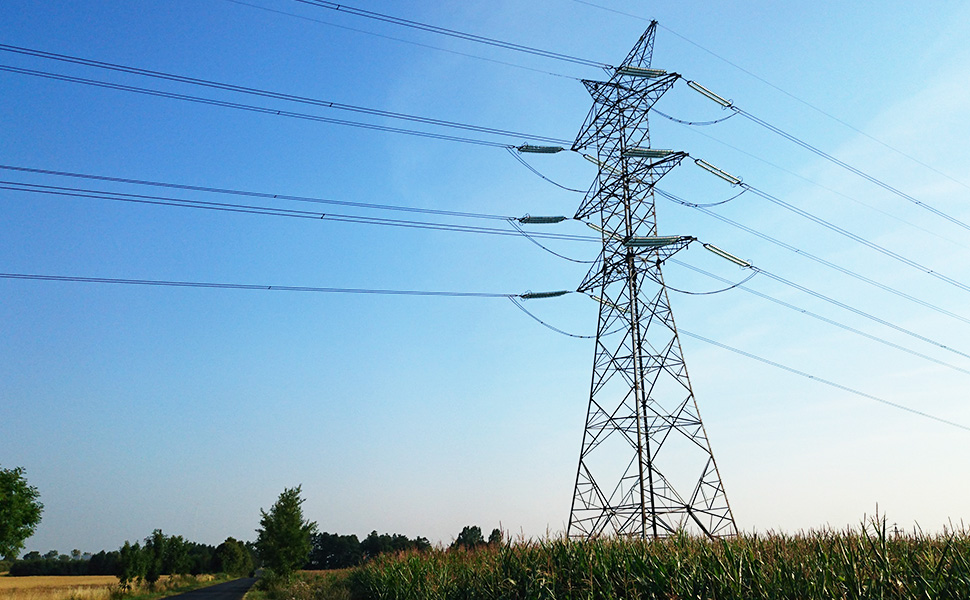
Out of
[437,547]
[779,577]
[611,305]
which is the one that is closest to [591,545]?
[779,577]

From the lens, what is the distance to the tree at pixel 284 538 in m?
41.8

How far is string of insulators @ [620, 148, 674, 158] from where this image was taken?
2200cm

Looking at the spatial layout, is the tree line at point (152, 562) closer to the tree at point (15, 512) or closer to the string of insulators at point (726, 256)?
the tree at point (15, 512)

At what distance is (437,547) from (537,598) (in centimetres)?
753

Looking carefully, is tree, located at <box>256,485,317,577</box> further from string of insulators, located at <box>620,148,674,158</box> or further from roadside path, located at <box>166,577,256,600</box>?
string of insulators, located at <box>620,148,674,158</box>

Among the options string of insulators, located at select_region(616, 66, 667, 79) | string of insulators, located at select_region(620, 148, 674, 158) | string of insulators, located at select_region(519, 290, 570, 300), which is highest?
string of insulators, located at select_region(616, 66, 667, 79)

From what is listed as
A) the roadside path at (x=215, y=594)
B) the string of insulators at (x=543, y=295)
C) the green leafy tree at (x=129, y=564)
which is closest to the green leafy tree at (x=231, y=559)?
the roadside path at (x=215, y=594)

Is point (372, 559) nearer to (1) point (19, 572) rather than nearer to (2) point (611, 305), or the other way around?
(2) point (611, 305)

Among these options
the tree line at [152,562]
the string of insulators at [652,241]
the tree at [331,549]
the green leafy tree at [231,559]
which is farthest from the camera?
the tree at [331,549]

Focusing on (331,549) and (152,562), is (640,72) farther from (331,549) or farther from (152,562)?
(331,549)

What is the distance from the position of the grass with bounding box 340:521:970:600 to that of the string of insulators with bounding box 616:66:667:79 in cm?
1734

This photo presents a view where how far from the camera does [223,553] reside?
98062mm

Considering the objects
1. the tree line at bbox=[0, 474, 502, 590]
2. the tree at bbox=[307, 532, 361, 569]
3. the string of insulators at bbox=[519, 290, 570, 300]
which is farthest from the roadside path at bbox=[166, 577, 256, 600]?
the tree at bbox=[307, 532, 361, 569]

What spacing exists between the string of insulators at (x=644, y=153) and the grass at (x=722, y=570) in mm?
14405
